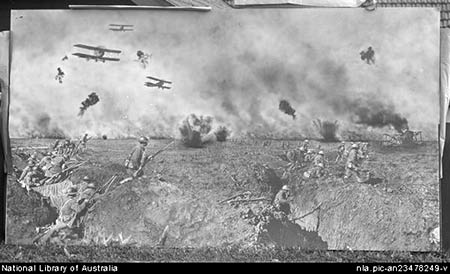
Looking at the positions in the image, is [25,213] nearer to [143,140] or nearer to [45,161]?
[45,161]

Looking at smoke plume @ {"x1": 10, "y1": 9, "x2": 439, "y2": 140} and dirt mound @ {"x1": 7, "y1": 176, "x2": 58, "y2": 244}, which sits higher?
smoke plume @ {"x1": 10, "y1": 9, "x2": 439, "y2": 140}

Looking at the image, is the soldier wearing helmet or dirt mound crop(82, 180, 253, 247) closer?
dirt mound crop(82, 180, 253, 247)

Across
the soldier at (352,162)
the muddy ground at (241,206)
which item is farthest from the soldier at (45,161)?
the soldier at (352,162)

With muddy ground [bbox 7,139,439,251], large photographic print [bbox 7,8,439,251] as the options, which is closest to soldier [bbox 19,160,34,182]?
large photographic print [bbox 7,8,439,251]

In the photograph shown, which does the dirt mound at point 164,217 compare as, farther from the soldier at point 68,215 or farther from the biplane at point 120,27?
the biplane at point 120,27

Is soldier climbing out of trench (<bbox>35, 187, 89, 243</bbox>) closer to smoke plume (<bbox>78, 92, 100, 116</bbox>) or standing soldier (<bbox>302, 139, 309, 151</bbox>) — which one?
smoke plume (<bbox>78, 92, 100, 116</bbox>)

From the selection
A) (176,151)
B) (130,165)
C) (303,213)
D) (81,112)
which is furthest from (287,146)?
(81,112)

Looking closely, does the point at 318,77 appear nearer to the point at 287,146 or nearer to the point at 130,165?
the point at 287,146
